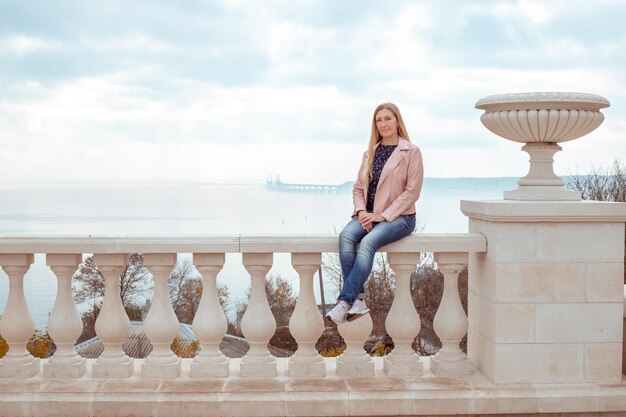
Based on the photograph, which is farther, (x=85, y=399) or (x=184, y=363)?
(x=184, y=363)

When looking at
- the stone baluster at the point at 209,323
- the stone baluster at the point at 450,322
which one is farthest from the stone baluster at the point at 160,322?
the stone baluster at the point at 450,322

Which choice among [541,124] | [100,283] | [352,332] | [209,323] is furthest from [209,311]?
[100,283]

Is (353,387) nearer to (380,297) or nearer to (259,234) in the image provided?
(259,234)

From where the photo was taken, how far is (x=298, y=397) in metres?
4.31

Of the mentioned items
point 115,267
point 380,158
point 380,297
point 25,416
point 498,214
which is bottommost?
point 380,297

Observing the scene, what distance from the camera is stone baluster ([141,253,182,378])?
4.43m

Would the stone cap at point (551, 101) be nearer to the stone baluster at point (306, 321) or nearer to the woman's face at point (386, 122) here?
the woman's face at point (386, 122)

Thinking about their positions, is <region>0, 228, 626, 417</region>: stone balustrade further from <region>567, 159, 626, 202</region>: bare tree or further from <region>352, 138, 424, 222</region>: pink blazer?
<region>567, 159, 626, 202</region>: bare tree

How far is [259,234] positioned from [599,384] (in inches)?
96.7

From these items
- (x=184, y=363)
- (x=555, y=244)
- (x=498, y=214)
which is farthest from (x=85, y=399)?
(x=555, y=244)

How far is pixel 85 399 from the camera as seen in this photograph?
4.30 m

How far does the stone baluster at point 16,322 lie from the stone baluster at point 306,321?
174 centimetres

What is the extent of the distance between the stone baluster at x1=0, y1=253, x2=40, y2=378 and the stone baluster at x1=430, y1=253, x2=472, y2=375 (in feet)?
8.90

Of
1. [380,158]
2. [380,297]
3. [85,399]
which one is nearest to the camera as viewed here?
[85,399]
